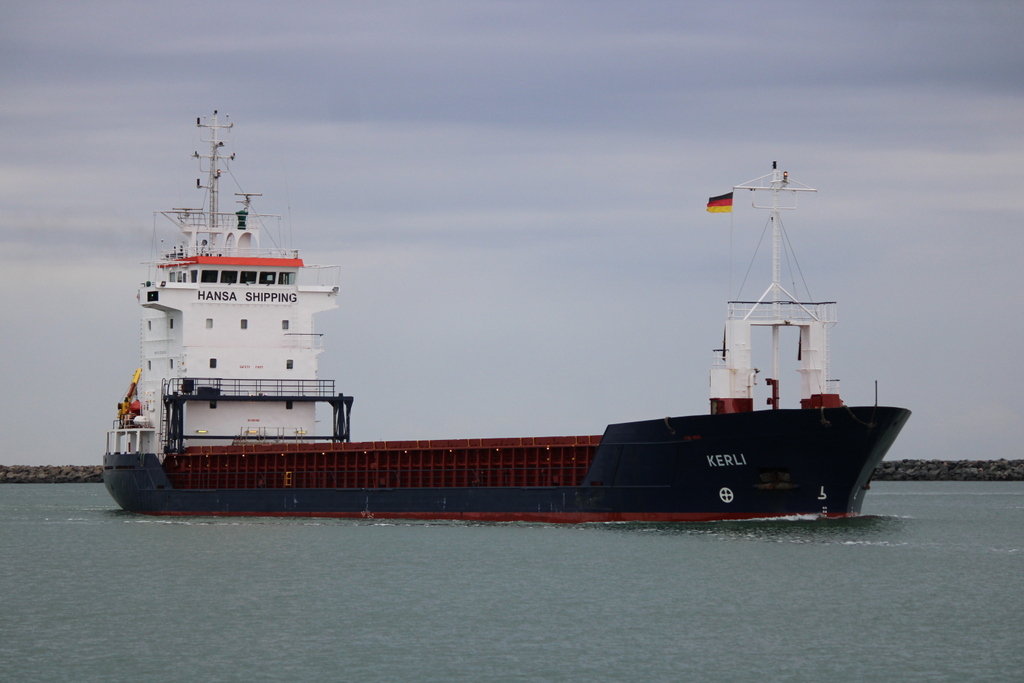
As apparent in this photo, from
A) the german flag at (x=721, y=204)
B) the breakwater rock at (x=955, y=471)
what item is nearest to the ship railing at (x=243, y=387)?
the german flag at (x=721, y=204)

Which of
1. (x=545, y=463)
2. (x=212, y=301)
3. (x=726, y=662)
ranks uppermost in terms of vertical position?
(x=212, y=301)

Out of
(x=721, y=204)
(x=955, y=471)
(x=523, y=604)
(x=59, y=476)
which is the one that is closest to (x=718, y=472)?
(x=721, y=204)

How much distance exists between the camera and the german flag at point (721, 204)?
3600cm

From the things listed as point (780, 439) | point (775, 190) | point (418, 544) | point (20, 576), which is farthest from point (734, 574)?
point (20, 576)

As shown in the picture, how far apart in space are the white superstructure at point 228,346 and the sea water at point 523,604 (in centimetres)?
800

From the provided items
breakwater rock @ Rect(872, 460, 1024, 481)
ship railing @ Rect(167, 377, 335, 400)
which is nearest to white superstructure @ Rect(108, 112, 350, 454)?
ship railing @ Rect(167, 377, 335, 400)

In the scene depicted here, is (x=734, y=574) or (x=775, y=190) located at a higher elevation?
(x=775, y=190)

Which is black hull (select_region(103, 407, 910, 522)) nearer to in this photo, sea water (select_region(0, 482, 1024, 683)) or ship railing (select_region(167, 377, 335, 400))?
sea water (select_region(0, 482, 1024, 683))

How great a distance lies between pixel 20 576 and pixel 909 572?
1856 centimetres

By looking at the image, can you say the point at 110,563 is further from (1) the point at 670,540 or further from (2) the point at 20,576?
(1) the point at 670,540

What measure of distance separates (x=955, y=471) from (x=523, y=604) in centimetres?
6725

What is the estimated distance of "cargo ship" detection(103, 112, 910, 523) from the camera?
1330 inches

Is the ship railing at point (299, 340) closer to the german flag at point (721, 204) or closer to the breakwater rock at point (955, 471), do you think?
the german flag at point (721, 204)

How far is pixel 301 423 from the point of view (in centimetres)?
4634
